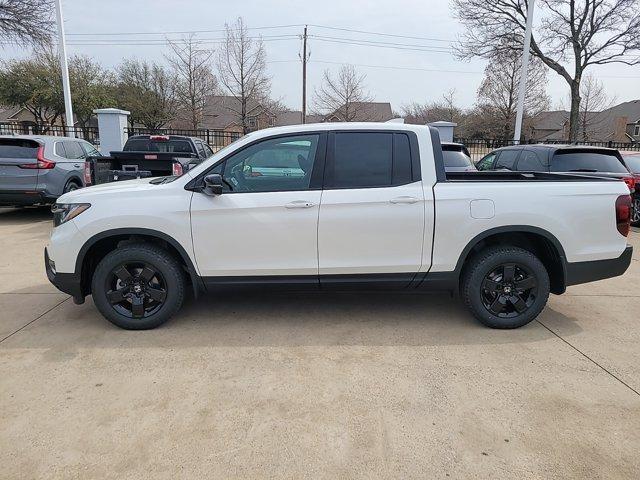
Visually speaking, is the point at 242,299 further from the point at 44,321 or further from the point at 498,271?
the point at 498,271

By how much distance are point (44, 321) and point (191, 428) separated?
2.51 meters

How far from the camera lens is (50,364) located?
352 centimetres

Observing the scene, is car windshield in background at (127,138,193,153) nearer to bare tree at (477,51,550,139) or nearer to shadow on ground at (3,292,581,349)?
shadow on ground at (3,292,581,349)

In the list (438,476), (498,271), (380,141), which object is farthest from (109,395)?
(498,271)

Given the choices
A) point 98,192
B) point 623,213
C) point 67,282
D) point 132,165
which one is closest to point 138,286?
point 67,282

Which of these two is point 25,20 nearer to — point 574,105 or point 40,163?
point 40,163

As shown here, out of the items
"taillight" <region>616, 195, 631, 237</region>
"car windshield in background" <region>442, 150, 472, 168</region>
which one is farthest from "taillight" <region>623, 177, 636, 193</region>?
"taillight" <region>616, 195, 631, 237</region>

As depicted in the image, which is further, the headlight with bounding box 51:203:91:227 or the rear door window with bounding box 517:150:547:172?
the rear door window with bounding box 517:150:547:172

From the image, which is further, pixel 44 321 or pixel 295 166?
pixel 44 321

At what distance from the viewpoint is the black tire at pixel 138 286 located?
4.00 meters

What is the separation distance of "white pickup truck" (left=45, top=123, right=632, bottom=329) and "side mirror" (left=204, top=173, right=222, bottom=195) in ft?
0.04

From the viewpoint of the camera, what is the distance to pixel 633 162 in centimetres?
1007

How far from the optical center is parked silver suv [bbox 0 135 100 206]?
8.96m

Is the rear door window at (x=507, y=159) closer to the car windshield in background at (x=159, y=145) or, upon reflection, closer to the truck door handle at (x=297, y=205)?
the truck door handle at (x=297, y=205)
